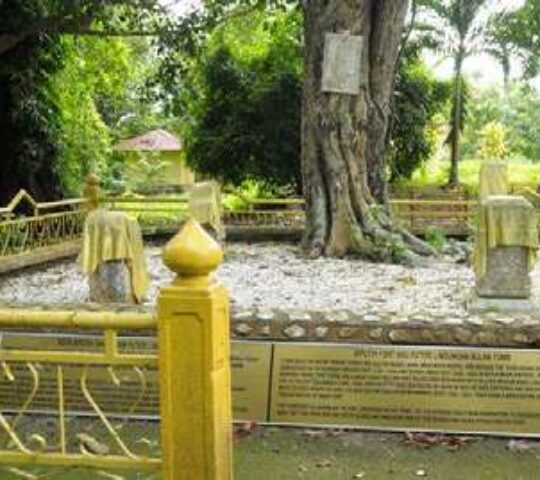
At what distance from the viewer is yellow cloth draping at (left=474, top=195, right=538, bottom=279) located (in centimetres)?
675

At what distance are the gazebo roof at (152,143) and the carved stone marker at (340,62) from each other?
18919mm

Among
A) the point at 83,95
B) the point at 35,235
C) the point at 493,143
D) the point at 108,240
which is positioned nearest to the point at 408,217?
the point at 35,235

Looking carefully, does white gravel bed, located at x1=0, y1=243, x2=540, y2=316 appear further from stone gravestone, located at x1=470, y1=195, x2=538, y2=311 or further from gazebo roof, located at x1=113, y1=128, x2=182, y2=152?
gazebo roof, located at x1=113, y1=128, x2=182, y2=152

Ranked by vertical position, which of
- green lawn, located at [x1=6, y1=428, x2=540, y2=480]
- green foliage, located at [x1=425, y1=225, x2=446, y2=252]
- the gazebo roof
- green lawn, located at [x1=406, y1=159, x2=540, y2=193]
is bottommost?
green lawn, located at [x1=6, y1=428, x2=540, y2=480]

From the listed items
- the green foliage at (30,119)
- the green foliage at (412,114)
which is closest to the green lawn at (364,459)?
the green foliage at (30,119)

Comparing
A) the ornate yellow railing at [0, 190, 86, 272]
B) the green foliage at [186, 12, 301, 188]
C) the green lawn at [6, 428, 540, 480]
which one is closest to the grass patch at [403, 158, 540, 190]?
the green foliage at [186, 12, 301, 188]

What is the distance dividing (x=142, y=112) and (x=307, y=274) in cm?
2232

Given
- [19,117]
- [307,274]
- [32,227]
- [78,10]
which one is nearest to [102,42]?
[19,117]

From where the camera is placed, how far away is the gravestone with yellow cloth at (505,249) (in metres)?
6.77

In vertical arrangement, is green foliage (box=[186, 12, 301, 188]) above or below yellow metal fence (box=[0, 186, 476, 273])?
above

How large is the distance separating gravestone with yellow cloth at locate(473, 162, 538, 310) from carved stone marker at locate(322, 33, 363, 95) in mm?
3478

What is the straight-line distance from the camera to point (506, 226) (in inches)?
268

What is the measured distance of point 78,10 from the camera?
11578 millimetres

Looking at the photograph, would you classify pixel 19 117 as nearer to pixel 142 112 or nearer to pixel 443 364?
pixel 443 364
